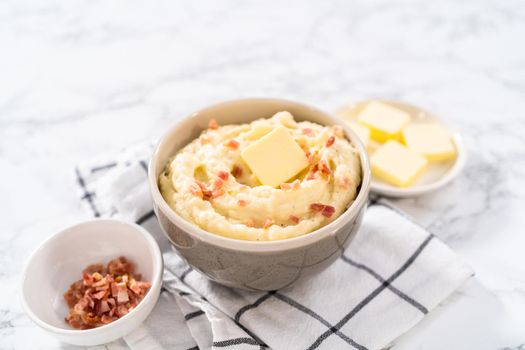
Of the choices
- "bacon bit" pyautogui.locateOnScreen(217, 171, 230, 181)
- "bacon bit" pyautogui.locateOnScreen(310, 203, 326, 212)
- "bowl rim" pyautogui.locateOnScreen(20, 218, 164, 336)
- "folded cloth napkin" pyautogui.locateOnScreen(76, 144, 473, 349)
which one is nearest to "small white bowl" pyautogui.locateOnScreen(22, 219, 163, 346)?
"bowl rim" pyautogui.locateOnScreen(20, 218, 164, 336)

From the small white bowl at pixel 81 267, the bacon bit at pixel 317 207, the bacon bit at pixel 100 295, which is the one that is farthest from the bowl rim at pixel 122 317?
the bacon bit at pixel 317 207

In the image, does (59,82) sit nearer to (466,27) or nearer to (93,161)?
(93,161)

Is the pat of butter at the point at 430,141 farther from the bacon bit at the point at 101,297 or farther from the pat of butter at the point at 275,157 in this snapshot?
Answer: the bacon bit at the point at 101,297

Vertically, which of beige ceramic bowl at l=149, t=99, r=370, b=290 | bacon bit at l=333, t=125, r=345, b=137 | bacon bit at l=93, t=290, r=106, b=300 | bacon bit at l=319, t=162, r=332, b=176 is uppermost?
bacon bit at l=319, t=162, r=332, b=176

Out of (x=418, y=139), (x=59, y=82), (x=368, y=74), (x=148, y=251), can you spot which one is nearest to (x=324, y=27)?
(x=368, y=74)

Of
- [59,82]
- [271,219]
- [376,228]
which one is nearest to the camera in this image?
[271,219]

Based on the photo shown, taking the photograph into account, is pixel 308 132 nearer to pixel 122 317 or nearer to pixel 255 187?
pixel 255 187

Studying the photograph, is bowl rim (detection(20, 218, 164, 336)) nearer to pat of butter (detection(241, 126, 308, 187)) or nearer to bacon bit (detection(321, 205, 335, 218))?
Result: pat of butter (detection(241, 126, 308, 187))
